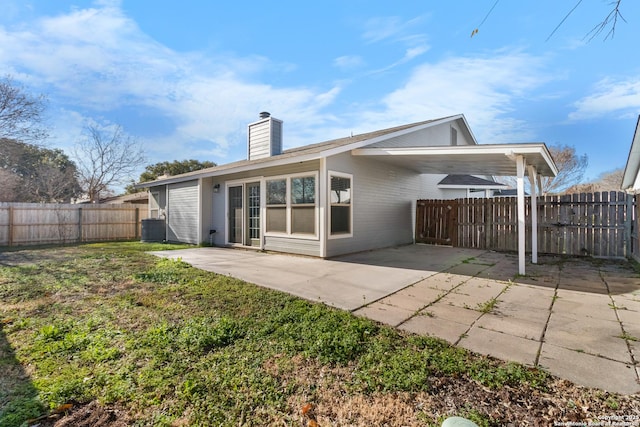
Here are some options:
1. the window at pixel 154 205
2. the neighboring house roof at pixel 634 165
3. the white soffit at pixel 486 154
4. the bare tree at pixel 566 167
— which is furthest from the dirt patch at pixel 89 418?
the bare tree at pixel 566 167

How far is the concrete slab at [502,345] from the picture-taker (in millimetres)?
2436

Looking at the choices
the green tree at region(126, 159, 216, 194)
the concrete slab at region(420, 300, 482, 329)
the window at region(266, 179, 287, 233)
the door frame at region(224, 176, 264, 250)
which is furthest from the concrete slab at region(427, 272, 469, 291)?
the green tree at region(126, 159, 216, 194)

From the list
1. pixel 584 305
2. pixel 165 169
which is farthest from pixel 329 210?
pixel 165 169

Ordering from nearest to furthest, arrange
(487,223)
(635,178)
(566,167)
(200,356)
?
(200,356) < (487,223) < (635,178) < (566,167)

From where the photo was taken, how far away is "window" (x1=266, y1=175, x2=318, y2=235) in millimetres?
7536

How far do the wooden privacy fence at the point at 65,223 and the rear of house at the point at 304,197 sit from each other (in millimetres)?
2155

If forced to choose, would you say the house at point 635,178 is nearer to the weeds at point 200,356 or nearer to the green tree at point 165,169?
the weeds at point 200,356

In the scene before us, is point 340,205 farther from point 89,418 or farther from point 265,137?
point 89,418

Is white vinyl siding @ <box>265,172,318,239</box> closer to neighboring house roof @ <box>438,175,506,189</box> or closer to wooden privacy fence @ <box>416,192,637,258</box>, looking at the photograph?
wooden privacy fence @ <box>416,192,637,258</box>

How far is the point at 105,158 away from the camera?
1964 centimetres

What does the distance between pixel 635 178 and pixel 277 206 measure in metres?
14.5

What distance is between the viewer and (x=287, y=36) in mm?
8594

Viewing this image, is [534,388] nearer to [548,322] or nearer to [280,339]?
[548,322]

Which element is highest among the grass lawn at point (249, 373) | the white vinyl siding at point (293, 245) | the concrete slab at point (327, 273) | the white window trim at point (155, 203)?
the white window trim at point (155, 203)
